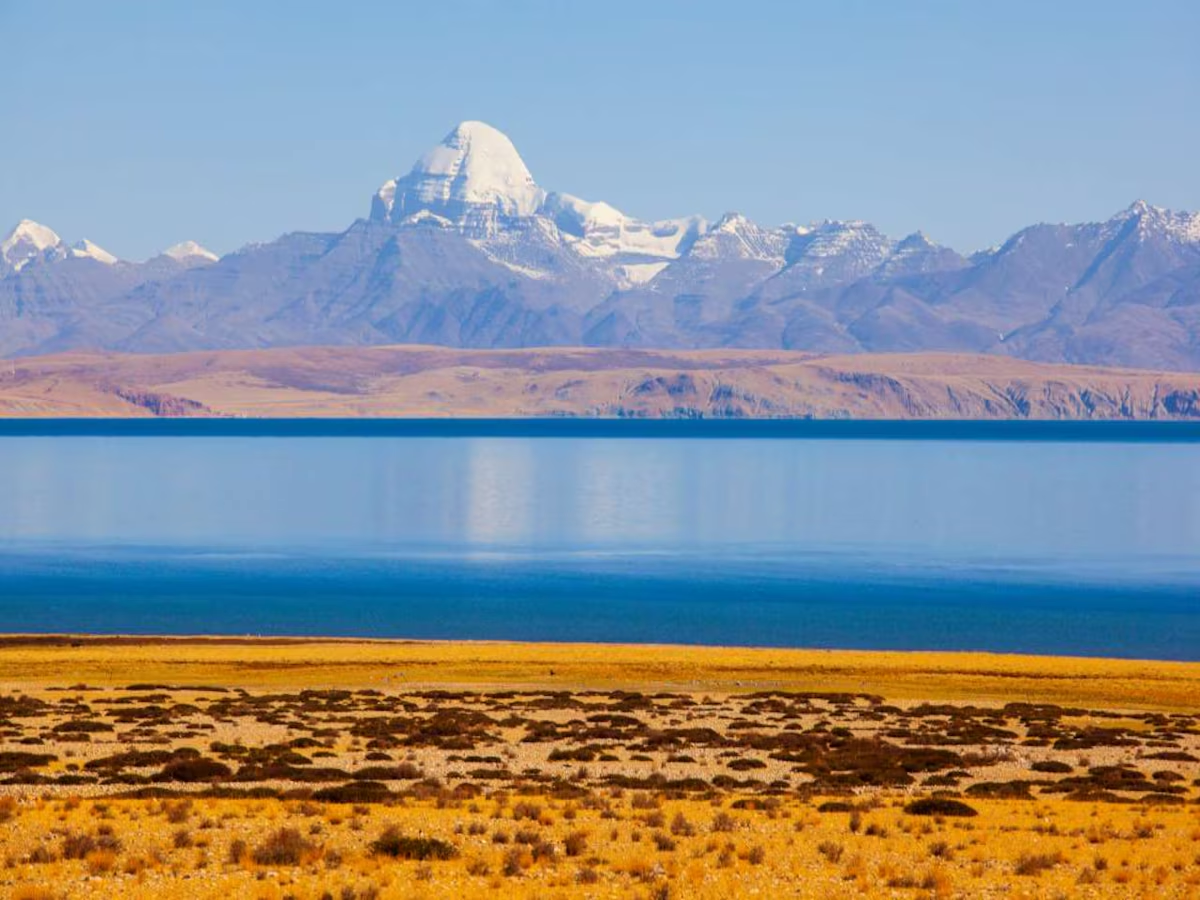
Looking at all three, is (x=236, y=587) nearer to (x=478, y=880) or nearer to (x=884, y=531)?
(x=884, y=531)

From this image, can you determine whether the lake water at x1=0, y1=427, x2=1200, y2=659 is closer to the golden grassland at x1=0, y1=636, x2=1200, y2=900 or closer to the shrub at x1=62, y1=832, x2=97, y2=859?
the golden grassland at x1=0, y1=636, x2=1200, y2=900

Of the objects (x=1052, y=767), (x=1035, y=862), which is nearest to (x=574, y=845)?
(x=1035, y=862)

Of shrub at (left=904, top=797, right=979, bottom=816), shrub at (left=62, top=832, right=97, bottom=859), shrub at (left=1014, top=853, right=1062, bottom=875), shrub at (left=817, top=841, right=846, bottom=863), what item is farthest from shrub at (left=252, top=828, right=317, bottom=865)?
shrub at (left=904, top=797, right=979, bottom=816)

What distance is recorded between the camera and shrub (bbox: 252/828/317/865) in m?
24.8

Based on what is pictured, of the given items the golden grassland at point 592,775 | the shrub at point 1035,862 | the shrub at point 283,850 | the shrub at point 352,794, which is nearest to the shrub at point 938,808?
the golden grassland at point 592,775

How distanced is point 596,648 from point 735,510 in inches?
4083

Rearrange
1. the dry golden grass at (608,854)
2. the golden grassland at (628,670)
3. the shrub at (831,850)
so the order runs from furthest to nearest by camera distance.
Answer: the golden grassland at (628,670)
the shrub at (831,850)
the dry golden grass at (608,854)

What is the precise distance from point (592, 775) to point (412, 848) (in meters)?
11.1

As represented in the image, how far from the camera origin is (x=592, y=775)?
3622 cm

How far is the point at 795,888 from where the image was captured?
939 inches

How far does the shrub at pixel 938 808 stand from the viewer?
30.6m

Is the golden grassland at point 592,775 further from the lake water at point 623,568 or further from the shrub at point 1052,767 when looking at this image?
the lake water at point 623,568

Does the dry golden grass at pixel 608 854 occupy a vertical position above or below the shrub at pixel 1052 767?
above

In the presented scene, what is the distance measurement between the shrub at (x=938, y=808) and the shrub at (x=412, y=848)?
370 inches
